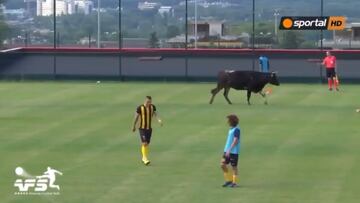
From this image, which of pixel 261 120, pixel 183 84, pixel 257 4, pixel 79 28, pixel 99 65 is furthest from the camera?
pixel 257 4

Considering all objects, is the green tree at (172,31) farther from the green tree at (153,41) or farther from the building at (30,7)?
the building at (30,7)

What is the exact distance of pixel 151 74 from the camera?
54000 mm

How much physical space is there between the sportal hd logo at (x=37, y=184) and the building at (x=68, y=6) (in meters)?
45.5

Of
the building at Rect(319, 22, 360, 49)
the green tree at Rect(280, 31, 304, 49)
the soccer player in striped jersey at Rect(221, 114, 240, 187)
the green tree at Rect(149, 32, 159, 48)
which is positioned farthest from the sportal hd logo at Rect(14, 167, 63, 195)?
the green tree at Rect(149, 32, 159, 48)

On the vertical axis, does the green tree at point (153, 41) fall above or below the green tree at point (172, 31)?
below

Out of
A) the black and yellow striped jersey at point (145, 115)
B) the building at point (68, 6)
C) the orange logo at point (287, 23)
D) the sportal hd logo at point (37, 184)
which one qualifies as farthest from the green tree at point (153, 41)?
the sportal hd logo at point (37, 184)

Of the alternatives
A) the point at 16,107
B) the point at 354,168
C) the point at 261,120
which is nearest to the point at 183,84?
the point at 16,107

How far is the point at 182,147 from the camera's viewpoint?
27531 millimetres

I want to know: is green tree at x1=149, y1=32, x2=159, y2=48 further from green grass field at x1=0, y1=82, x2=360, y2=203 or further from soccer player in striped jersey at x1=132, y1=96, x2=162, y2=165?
soccer player in striped jersey at x1=132, y1=96, x2=162, y2=165

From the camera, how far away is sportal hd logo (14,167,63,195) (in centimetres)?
2117

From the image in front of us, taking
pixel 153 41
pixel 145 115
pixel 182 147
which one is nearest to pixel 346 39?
pixel 153 41

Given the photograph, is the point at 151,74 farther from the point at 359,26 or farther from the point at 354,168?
the point at 354,168

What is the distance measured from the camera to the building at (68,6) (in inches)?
2712

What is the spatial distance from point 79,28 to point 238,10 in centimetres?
1063
